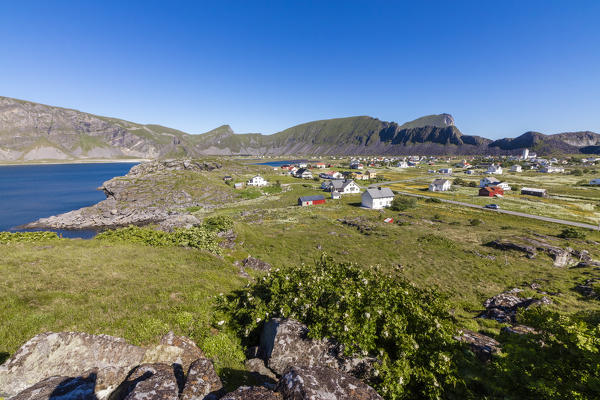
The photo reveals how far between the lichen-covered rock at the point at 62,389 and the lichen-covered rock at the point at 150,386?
0.66 meters

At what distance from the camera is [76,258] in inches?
675

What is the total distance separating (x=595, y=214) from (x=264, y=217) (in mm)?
94382

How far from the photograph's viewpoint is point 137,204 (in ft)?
274

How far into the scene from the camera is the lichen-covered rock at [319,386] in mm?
5141

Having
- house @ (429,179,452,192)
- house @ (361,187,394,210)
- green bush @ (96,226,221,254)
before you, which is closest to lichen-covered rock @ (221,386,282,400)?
green bush @ (96,226,221,254)

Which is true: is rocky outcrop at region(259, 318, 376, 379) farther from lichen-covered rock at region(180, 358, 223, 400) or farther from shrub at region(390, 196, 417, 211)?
shrub at region(390, 196, 417, 211)

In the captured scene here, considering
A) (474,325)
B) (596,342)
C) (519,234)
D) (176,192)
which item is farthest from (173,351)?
(176,192)

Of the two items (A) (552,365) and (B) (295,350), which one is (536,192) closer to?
(A) (552,365)

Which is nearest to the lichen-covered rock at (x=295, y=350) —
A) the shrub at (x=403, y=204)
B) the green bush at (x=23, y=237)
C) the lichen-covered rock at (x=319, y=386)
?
the lichen-covered rock at (x=319, y=386)

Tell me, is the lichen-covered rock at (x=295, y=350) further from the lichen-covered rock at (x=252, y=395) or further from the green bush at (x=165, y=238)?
the green bush at (x=165, y=238)

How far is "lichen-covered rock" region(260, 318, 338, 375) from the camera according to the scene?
308 inches

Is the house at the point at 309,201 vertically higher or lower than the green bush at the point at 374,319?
lower

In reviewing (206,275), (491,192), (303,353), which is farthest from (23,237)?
(491,192)

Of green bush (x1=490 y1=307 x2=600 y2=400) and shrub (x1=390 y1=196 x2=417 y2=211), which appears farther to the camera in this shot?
shrub (x1=390 y1=196 x2=417 y2=211)
